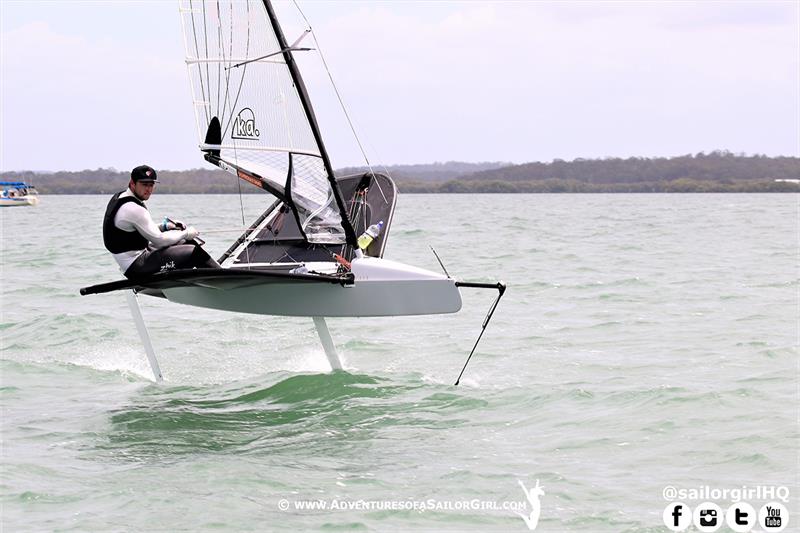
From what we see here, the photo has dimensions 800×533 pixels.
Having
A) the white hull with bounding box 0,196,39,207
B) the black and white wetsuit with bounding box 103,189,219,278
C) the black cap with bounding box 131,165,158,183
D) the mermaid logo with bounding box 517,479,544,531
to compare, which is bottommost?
the white hull with bounding box 0,196,39,207

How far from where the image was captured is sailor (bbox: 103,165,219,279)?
23.6 feet

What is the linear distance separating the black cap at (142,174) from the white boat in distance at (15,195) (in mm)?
59399

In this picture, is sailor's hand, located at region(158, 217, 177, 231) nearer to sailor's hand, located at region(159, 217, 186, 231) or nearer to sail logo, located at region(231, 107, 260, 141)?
sailor's hand, located at region(159, 217, 186, 231)

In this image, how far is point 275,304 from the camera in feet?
25.6

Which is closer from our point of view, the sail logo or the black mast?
the black mast

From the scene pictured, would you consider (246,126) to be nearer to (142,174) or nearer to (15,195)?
(142,174)

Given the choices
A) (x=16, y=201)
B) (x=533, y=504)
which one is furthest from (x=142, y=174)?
(x=16, y=201)

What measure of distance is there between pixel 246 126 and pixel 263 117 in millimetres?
180

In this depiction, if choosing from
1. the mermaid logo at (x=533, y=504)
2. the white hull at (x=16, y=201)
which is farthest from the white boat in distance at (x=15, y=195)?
the mermaid logo at (x=533, y=504)

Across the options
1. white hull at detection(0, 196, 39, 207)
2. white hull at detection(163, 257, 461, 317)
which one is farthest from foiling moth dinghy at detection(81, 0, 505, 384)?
white hull at detection(0, 196, 39, 207)

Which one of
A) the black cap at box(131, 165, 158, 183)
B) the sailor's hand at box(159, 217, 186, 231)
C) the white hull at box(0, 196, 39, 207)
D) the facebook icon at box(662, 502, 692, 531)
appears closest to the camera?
the facebook icon at box(662, 502, 692, 531)

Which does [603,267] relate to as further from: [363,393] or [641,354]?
[363,393]

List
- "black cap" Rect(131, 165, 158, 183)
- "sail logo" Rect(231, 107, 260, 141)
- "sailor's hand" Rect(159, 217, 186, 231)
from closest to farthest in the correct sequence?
"black cap" Rect(131, 165, 158, 183) < "sailor's hand" Rect(159, 217, 186, 231) < "sail logo" Rect(231, 107, 260, 141)

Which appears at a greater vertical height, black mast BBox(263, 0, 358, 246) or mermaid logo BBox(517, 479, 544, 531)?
black mast BBox(263, 0, 358, 246)
